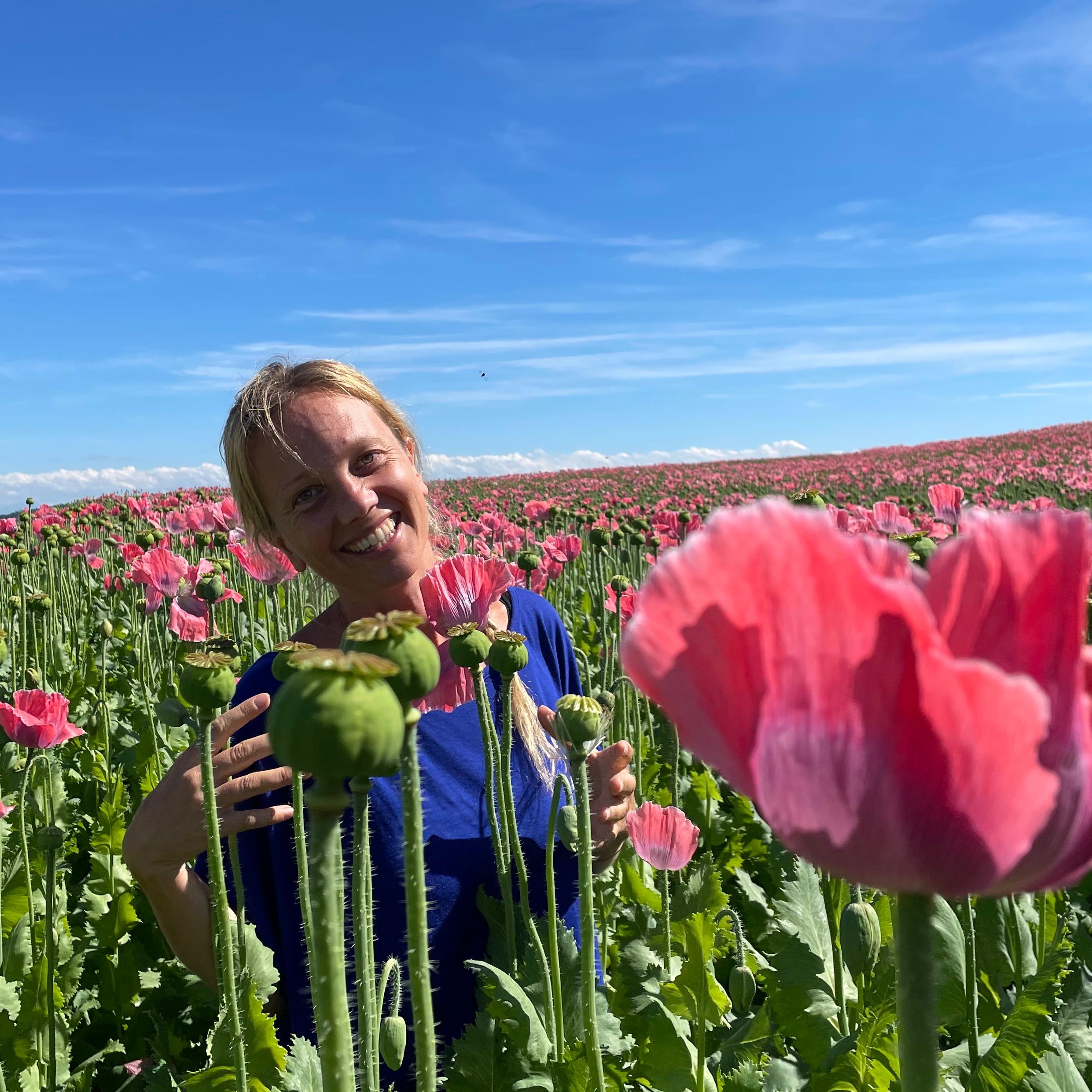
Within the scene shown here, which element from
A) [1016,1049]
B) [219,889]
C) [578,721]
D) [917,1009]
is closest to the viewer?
[917,1009]

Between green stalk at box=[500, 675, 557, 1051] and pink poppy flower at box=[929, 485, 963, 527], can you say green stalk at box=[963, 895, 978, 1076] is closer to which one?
green stalk at box=[500, 675, 557, 1051]

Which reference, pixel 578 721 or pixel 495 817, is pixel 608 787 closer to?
pixel 495 817

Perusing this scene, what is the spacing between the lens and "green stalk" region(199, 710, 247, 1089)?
104 cm

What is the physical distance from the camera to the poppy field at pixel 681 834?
1.51 feet

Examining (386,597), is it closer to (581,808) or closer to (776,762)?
(581,808)

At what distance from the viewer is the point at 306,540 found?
8.09 ft

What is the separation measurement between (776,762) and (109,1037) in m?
3.13

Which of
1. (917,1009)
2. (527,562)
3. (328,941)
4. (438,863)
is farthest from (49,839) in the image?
(527,562)

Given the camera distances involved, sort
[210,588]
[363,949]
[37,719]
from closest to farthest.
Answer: [363,949]
[37,719]
[210,588]

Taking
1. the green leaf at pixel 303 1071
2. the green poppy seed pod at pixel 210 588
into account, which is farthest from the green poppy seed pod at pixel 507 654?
the green poppy seed pod at pixel 210 588

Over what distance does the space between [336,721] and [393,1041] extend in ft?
2.76

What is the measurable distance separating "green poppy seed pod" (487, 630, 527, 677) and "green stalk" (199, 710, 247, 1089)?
57 cm

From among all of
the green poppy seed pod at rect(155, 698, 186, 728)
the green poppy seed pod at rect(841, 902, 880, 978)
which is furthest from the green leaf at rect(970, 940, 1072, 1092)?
the green poppy seed pod at rect(155, 698, 186, 728)

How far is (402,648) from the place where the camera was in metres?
0.68
